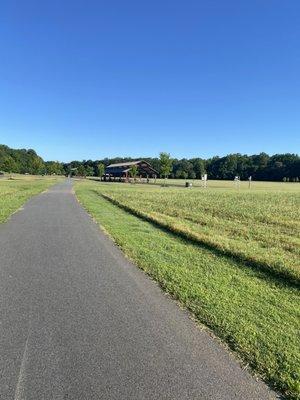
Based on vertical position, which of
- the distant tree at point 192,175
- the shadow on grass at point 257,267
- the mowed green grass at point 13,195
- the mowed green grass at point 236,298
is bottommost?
the distant tree at point 192,175

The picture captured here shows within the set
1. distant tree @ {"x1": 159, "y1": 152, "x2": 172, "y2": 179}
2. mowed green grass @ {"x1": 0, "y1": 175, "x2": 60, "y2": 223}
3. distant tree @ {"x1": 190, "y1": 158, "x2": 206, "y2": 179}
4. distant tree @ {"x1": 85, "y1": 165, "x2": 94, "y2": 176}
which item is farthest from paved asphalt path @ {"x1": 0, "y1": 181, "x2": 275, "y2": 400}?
distant tree @ {"x1": 85, "y1": 165, "x2": 94, "y2": 176}

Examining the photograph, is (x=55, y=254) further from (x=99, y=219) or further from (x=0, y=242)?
(x=99, y=219)

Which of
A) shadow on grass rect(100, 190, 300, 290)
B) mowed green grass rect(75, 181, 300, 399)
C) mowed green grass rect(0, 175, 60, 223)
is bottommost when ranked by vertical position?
mowed green grass rect(0, 175, 60, 223)

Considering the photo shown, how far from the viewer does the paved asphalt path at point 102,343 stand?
4164mm

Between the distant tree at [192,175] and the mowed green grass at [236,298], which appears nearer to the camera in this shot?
the mowed green grass at [236,298]

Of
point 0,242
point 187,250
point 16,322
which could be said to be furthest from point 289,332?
point 0,242

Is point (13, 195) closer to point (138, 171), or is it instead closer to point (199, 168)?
point (138, 171)

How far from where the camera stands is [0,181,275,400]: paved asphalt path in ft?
13.7

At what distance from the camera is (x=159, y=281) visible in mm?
8383

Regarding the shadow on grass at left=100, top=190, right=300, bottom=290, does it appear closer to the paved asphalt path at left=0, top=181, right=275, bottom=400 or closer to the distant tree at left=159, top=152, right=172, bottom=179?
A: the paved asphalt path at left=0, top=181, right=275, bottom=400

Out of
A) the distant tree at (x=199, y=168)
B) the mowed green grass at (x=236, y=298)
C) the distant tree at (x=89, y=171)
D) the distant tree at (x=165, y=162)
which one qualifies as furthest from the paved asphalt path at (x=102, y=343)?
the distant tree at (x=89, y=171)

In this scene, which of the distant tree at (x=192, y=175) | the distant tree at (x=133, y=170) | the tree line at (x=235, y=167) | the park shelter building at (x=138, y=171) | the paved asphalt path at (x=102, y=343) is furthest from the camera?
the distant tree at (x=192, y=175)

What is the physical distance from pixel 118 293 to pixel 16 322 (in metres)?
2.02

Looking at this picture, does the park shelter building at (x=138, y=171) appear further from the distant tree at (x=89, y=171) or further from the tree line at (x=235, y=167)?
the distant tree at (x=89, y=171)
